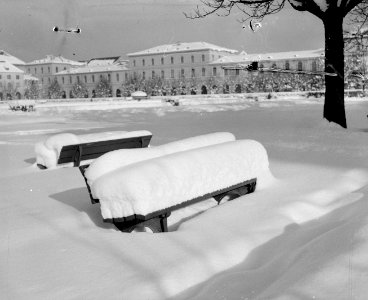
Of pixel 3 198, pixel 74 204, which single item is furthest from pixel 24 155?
pixel 74 204

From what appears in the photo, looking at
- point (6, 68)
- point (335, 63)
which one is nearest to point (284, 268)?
point (335, 63)

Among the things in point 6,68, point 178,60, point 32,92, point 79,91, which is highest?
point 178,60

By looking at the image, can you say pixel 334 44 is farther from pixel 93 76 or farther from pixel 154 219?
pixel 93 76

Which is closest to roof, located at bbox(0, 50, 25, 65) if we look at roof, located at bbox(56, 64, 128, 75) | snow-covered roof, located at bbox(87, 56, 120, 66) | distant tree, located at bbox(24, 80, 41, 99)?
roof, located at bbox(56, 64, 128, 75)

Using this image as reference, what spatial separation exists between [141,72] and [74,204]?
107 metres

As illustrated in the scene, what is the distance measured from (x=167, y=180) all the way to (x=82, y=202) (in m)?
2.12

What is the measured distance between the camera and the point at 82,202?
22.9 feet

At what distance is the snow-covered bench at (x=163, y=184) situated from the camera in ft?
16.6

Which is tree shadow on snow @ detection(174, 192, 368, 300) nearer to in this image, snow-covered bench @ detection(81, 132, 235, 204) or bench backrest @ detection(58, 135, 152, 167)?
snow-covered bench @ detection(81, 132, 235, 204)

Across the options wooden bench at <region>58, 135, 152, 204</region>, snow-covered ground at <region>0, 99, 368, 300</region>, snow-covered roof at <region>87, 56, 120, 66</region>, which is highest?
→ snow-covered roof at <region>87, 56, 120, 66</region>

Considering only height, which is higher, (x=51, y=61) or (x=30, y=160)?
(x=51, y=61)

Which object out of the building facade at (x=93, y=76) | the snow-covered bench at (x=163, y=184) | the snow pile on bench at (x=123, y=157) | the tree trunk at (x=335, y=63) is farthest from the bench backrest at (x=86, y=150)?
the building facade at (x=93, y=76)

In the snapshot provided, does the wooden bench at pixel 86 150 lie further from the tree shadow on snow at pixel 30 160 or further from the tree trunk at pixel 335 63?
the tree trunk at pixel 335 63

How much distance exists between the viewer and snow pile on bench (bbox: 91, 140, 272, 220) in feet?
16.6
